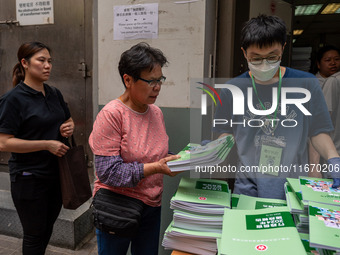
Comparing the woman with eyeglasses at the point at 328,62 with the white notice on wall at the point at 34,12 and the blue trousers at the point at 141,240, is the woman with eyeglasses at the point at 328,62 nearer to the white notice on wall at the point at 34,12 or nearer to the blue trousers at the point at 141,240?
the blue trousers at the point at 141,240

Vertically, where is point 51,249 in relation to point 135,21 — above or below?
below

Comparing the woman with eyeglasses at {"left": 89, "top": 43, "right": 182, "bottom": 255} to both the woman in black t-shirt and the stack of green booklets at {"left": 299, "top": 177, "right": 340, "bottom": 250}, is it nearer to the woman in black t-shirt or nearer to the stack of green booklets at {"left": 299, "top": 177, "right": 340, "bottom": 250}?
the stack of green booklets at {"left": 299, "top": 177, "right": 340, "bottom": 250}

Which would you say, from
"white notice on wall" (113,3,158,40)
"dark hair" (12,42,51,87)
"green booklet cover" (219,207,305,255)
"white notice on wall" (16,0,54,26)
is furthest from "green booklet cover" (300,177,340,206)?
"white notice on wall" (16,0,54,26)

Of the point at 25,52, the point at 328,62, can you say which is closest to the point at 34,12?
the point at 25,52

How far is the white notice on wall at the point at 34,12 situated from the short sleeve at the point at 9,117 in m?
1.79

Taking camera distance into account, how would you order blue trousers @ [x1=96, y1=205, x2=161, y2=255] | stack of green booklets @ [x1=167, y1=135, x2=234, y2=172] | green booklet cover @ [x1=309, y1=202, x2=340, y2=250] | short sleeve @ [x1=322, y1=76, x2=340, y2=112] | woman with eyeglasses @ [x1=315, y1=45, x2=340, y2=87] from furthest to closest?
woman with eyeglasses @ [x1=315, y1=45, x2=340, y2=87]
short sleeve @ [x1=322, y1=76, x2=340, y2=112]
blue trousers @ [x1=96, y1=205, x2=161, y2=255]
stack of green booklets @ [x1=167, y1=135, x2=234, y2=172]
green booklet cover @ [x1=309, y1=202, x2=340, y2=250]

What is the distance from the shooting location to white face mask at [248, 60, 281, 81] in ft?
4.52

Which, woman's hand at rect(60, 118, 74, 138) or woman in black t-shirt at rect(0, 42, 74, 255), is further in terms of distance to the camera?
woman's hand at rect(60, 118, 74, 138)

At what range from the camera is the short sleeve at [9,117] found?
183cm

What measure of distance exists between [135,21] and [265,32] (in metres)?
1.31

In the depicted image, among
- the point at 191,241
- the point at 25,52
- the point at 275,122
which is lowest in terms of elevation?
the point at 191,241

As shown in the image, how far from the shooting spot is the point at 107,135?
1344mm

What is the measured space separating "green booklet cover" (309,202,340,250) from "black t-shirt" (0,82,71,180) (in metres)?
1.69

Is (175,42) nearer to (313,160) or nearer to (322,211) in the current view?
(313,160)
